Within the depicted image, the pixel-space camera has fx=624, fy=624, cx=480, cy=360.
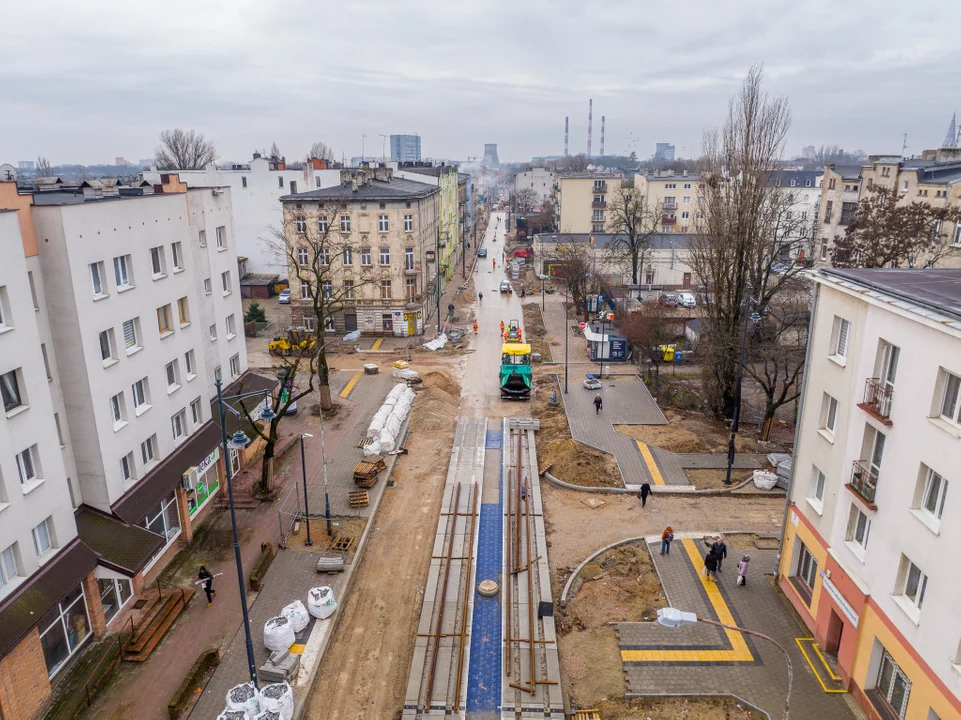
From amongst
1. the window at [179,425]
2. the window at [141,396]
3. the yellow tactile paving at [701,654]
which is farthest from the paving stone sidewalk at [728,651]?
the window at [179,425]

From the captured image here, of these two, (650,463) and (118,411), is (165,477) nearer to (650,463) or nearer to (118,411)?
(118,411)

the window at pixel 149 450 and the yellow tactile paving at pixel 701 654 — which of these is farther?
the window at pixel 149 450

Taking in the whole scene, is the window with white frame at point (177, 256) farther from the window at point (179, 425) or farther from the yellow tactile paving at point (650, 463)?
the yellow tactile paving at point (650, 463)

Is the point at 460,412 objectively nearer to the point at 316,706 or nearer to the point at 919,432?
A: the point at 316,706

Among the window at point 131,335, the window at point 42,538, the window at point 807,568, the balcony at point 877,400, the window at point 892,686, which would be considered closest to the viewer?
→ the window at point 892,686

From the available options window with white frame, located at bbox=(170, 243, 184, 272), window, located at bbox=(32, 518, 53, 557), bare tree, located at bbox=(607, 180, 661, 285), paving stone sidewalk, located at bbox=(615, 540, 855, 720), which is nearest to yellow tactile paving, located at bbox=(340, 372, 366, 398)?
window with white frame, located at bbox=(170, 243, 184, 272)

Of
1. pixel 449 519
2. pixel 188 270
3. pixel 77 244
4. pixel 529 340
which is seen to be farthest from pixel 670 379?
pixel 77 244
